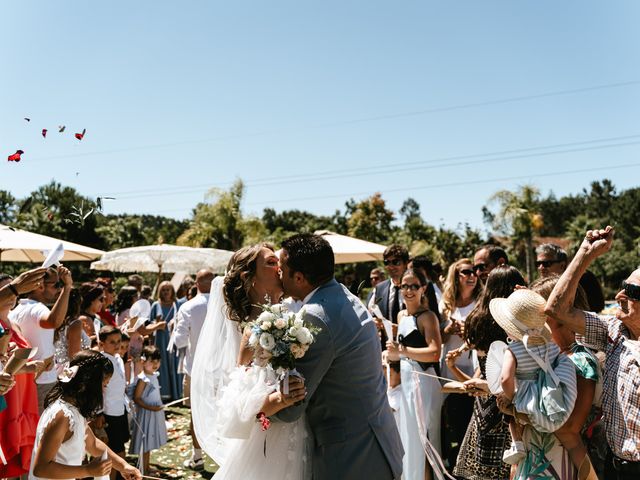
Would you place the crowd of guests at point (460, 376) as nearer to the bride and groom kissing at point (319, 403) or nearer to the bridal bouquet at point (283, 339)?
the bride and groom kissing at point (319, 403)

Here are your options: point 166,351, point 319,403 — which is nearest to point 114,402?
point 319,403

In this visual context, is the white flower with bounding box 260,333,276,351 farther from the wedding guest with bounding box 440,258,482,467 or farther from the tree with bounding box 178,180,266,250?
the tree with bounding box 178,180,266,250

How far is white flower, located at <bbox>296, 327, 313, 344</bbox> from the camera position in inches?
112

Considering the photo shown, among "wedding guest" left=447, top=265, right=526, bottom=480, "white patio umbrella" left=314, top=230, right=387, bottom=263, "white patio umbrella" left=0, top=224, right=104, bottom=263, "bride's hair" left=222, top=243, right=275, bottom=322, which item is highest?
"white patio umbrella" left=0, top=224, right=104, bottom=263

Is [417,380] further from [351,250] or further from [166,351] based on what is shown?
[166,351]

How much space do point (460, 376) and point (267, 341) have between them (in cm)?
286

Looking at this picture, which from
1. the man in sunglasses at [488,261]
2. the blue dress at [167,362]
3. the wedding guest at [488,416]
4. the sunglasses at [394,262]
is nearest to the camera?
the wedding guest at [488,416]

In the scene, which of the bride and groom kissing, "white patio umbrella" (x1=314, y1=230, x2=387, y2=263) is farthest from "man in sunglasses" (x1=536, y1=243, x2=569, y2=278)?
"white patio umbrella" (x1=314, y1=230, x2=387, y2=263)

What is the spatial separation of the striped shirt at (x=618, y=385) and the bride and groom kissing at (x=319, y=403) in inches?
48.8

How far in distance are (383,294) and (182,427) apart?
13.2 ft

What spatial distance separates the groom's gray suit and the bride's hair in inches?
51.4

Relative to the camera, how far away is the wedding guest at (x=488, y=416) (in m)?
4.31

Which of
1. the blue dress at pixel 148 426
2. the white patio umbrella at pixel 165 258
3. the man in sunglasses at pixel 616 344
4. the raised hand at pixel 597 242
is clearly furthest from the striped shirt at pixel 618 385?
the white patio umbrella at pixel 165 258

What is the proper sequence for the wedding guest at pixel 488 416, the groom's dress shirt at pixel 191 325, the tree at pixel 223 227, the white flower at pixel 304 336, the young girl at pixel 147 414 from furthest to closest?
the tree at pixel 223 227, the groom's dress shirt at pixel 191 325, the young girl at pixel 147 414, the wedding guest at pixel 488 416, the white flower at pixel 304 336
